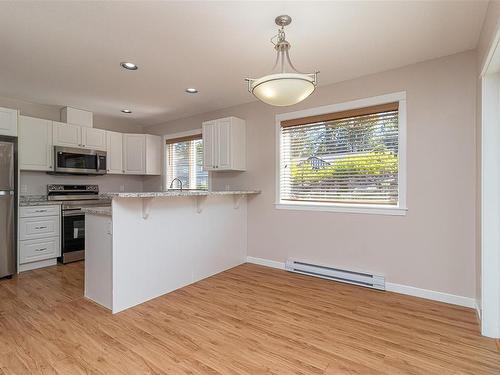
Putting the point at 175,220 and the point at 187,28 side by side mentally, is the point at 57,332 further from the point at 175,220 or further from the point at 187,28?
the point at 187,28

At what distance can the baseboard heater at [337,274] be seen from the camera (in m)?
3.21

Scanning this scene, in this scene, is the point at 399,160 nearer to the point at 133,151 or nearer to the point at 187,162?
the point at 187,162

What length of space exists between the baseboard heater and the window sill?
738 millimetres

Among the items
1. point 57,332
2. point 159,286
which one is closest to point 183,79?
point 159,286

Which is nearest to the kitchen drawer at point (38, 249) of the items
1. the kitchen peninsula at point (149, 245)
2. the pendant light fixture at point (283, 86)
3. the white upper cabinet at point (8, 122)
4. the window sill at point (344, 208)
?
the white upper cabinet at point (8, 122)

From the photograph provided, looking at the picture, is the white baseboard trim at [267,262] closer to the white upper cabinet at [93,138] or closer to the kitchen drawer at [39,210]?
the kitchen drawer at [39,210]

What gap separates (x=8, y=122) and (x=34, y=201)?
1.20 meters

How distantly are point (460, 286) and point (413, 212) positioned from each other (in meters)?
0.83

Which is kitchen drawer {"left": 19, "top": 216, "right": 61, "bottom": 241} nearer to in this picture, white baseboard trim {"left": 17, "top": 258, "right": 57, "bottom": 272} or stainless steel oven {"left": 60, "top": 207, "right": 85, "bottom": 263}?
stainless steel oven {"left": 60, "top": 207, "right": 85, "bottom": 263}

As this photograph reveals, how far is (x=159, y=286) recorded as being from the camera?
121 inches

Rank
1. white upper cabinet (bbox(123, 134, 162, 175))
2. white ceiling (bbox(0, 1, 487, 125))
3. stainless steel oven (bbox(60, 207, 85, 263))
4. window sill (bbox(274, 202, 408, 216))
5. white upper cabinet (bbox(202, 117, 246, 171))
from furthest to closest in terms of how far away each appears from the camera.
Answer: white upper cabinet (bbox(123, 134, 162, 175)) < stainless steel oven (bbox(60, 207, 85, 263)) < white upper cabinet (bbox(202, 117, 246, 171)) < window sill (bbox(274, 202, 408, 216)) < white ceiling (bbox(0, 1, 487, 125))

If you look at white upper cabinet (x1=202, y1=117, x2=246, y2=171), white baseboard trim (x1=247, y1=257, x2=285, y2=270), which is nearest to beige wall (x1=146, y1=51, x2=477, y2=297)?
white baseboard trim (x1=247, y1=257, x2=285, y2=270)

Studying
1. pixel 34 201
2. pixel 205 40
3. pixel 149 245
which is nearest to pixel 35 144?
pixel 34 201

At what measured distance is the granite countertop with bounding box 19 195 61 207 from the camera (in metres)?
3.96
